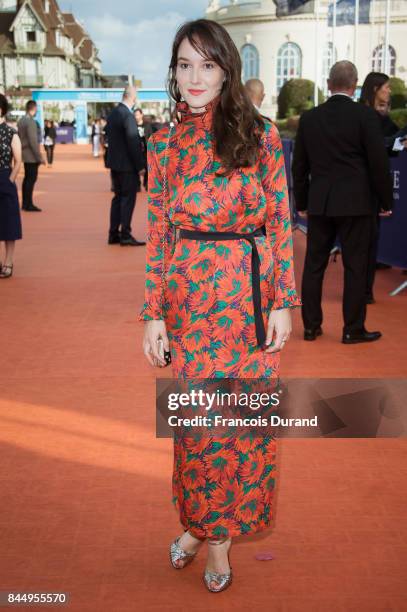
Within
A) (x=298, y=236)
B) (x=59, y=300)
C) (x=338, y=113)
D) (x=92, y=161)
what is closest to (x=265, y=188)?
(x=338, y=113)

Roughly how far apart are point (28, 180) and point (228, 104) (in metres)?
15.2

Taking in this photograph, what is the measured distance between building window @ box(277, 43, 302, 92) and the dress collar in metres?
80.3

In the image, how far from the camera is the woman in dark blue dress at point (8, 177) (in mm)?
9180

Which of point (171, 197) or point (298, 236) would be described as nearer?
point (171, 197)

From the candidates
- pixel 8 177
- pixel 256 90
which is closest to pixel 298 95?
pixel 8 177

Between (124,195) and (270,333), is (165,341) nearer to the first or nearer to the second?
(270,333)

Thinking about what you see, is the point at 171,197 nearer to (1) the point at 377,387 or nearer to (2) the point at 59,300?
(1) the point at 377,387

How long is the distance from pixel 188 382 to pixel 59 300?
5680 mm

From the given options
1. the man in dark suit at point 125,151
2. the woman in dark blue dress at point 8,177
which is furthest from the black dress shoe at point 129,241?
the woman in dark blue dress at point 8,177

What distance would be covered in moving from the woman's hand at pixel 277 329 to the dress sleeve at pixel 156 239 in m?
0.39

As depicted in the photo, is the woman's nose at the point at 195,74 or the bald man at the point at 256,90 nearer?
the woman's nose at the point at 195,74

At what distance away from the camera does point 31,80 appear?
83.7 m

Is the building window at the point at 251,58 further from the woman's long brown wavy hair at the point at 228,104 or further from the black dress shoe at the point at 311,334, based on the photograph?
the woman's long brown wavy hair at the point at 228,104

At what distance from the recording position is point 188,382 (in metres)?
3.11
